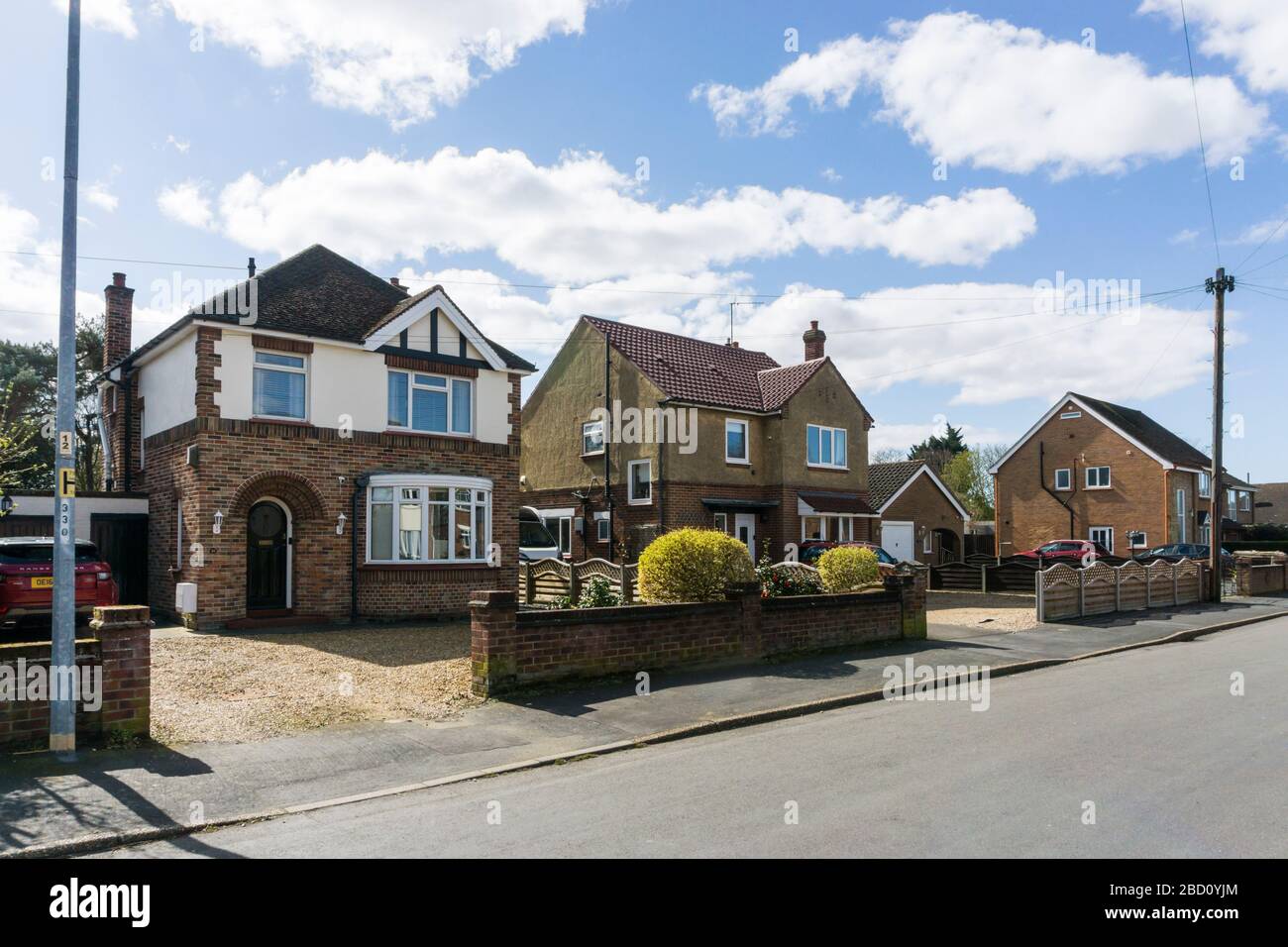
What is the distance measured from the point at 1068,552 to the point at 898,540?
6.31m

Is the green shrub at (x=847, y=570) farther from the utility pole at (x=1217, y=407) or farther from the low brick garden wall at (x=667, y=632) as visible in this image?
the utility pole at (x=1217, y=407)

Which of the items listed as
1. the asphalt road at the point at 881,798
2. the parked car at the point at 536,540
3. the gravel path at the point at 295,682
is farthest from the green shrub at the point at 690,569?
the parked car at the point at 536,540

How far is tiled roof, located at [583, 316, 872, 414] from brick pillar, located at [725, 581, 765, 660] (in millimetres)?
14327

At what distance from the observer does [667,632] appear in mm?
12094

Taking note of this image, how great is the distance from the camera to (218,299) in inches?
682

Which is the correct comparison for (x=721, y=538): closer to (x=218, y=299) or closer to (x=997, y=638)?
(x=997, y=638)

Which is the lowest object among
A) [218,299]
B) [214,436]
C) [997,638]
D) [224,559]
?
[997,638]

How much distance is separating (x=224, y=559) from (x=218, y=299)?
5130 millimetres

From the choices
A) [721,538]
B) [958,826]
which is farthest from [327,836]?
[721,538]

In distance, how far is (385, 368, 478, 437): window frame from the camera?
62.7 feet

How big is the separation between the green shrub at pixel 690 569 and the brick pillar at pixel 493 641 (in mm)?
3175

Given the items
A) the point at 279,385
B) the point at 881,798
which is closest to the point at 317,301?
the point at 279,385

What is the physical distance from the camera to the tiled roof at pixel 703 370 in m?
28.1

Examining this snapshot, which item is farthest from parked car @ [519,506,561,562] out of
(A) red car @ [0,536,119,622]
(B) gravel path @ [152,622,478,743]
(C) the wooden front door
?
(A) red car @ [0,536,119,622]
